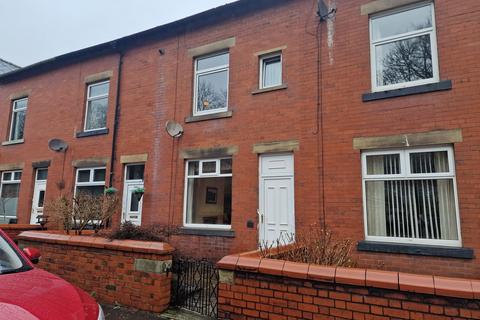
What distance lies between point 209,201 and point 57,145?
6343 mm

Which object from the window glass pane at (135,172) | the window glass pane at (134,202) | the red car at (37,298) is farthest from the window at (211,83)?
the red car at (37,298)

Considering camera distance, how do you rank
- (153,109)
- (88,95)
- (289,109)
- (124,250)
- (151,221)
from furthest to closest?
(88,95) → (153,109) → (151,221) → (289,109) → (124,250)

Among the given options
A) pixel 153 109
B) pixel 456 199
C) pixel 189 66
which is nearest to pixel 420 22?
pixel 456 199

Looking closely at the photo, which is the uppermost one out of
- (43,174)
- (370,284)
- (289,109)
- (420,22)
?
(420,22)

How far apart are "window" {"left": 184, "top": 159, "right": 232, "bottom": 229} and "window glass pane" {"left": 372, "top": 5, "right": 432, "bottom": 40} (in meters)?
4.77

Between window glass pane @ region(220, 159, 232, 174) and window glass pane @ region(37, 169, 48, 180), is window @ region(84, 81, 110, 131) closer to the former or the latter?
window glass pane @ region(37, 169, 48, 180)

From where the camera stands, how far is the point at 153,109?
10.1 metres

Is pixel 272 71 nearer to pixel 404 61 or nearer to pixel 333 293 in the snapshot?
pixel 404 61

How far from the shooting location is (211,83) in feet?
31.5

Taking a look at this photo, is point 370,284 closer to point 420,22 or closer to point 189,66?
point 420,22

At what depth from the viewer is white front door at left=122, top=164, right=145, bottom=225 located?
9.96m

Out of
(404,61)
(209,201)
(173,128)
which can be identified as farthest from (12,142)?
(404,61)

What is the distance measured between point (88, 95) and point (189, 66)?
460 centimetres

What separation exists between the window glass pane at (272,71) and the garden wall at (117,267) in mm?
5320
